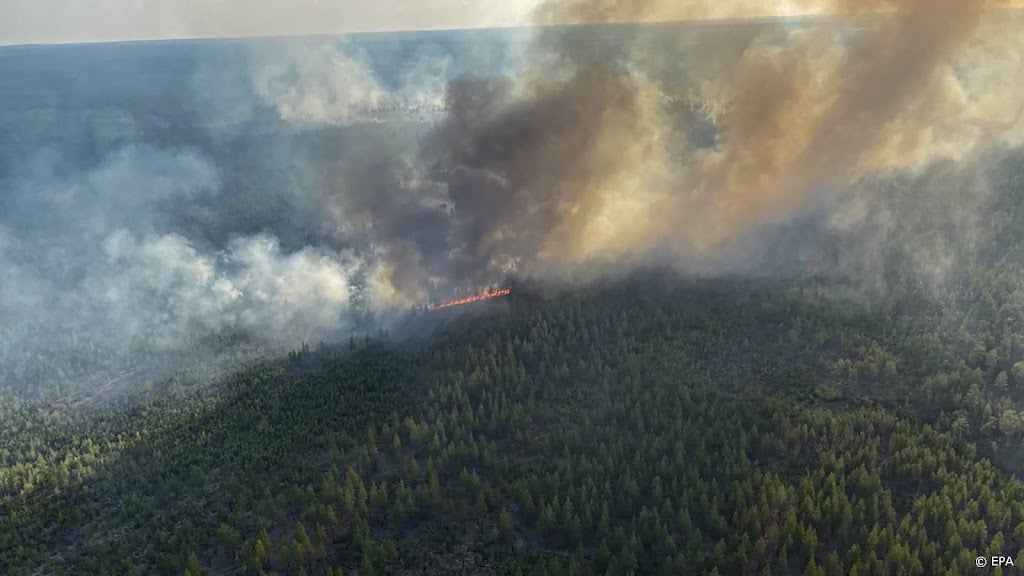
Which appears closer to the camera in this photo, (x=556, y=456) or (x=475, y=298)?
(x=556, y=456)

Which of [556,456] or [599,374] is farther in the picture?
[599,374]

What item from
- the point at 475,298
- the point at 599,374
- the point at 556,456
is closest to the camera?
the point at 556,456

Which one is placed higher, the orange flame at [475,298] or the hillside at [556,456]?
the orange flame at [475,298]

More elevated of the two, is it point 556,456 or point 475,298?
point 475,298

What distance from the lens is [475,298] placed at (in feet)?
559

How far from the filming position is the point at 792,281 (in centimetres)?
16300

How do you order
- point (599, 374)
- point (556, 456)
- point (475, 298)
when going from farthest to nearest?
point (475, 298), point (599, 374), point (556, 456)

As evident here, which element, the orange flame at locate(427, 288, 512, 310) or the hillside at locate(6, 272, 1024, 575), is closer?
the hillside at locate(6, 272, 1024, 575)

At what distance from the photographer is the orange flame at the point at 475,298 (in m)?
169

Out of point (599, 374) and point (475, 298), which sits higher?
point (475, 298)

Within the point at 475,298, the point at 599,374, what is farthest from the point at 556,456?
the point at 475,298

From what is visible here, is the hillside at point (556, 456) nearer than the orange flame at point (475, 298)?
Yes

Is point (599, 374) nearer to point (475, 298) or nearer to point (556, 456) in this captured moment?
point (556, 456)

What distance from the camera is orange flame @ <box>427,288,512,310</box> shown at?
554 feet
